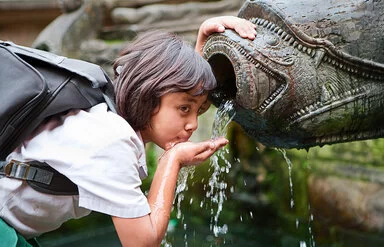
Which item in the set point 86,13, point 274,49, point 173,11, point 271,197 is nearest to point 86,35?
point 86,13

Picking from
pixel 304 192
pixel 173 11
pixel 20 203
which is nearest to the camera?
pixel 20 203

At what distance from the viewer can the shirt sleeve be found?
1678 millimetres

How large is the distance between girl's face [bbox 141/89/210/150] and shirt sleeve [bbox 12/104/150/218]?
172 millimetres

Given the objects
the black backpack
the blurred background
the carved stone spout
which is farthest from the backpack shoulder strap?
the blurred background

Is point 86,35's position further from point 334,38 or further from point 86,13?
point 334,38

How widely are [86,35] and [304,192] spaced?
2.49 metres

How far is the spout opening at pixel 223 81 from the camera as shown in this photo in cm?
221

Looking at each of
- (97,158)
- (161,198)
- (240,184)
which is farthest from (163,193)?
(240,184)

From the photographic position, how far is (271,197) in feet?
16.8

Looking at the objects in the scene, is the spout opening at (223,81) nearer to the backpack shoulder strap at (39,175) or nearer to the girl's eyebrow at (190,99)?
the girl's eyebrow at (190,99)

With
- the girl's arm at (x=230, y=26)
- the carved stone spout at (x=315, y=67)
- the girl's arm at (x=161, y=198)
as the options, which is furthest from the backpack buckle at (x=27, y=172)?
the girl's arm at (x=230, y=26)

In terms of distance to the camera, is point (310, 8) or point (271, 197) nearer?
point (310, 8)

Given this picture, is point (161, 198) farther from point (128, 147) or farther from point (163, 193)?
point (128, 147)

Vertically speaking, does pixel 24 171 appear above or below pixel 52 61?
below
